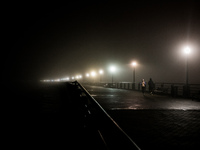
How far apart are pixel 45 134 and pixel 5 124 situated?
8.14 feet

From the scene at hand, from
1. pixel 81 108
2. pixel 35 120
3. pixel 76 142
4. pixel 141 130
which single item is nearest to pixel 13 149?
pixel 76 142

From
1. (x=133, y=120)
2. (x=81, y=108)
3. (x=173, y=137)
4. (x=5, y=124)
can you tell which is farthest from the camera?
(x=133, y=120)

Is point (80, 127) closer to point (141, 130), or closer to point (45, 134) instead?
point (45, 134)

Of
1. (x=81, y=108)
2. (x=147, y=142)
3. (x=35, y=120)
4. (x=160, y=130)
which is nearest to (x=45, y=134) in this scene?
(x=81, y=108)

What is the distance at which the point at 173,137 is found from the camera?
6.27 meters

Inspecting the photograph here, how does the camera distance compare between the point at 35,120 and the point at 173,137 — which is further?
the point at 35,120

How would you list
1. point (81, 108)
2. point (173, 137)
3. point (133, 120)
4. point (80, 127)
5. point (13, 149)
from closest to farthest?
point (13, 149)
point (173, 137)
point (80, 127)
point (81, 108)
point (133, 120)

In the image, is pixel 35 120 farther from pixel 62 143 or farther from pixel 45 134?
pixel 62 143

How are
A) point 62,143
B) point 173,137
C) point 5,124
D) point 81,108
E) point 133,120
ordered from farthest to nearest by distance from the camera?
point 133,120 → point 5,124 → point 81,108 → point 173,137 → point 62,143

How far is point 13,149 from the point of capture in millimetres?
5070

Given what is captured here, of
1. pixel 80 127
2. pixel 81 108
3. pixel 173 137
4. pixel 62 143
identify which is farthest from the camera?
pixel 81 108

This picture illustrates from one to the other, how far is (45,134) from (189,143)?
405cm

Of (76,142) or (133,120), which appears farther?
(133,120)

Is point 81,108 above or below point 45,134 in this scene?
above
